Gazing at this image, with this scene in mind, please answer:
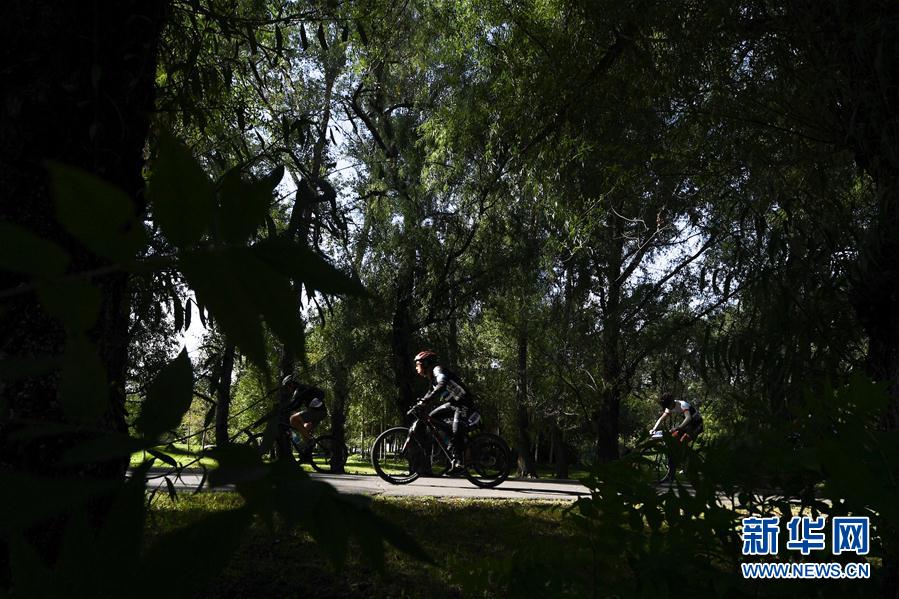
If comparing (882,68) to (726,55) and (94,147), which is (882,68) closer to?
(726,55)

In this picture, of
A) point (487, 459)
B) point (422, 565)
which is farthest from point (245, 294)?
point (487, 459)

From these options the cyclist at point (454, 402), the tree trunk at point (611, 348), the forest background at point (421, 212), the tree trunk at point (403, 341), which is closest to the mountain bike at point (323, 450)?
the cyclist at point (454, 402)

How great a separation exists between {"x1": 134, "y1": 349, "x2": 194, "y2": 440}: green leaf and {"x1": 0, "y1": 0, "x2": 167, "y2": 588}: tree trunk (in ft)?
3.47

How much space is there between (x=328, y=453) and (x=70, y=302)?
512 inches

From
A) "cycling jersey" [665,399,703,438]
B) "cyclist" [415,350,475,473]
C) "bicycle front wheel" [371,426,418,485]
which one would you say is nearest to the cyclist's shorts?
"bicycle front wheel" [371,426,418,485]

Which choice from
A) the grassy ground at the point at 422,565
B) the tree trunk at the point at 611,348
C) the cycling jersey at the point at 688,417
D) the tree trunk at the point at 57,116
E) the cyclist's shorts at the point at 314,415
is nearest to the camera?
the tree trunk at the point at 57,116

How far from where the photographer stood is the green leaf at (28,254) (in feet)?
0.97

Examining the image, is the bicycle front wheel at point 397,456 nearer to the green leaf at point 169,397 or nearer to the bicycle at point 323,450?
the bicycle at point 323,450

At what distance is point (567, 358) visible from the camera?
1764 centimetres

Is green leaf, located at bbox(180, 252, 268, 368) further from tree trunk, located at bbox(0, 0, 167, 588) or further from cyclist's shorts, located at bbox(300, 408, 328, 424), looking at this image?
cyclist's shorts, located at bbox(300, 408, 328, 424)

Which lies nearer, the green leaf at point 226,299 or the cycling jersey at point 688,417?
the green leaf at point 226,299

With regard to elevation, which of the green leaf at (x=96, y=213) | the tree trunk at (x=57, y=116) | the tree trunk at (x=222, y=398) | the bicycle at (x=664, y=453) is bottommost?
the bicycle at (x=664, y=453)

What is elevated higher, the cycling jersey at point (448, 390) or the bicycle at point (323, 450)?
the cycling jersey at point (448, 390)

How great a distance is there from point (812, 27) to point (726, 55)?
1.12 m
